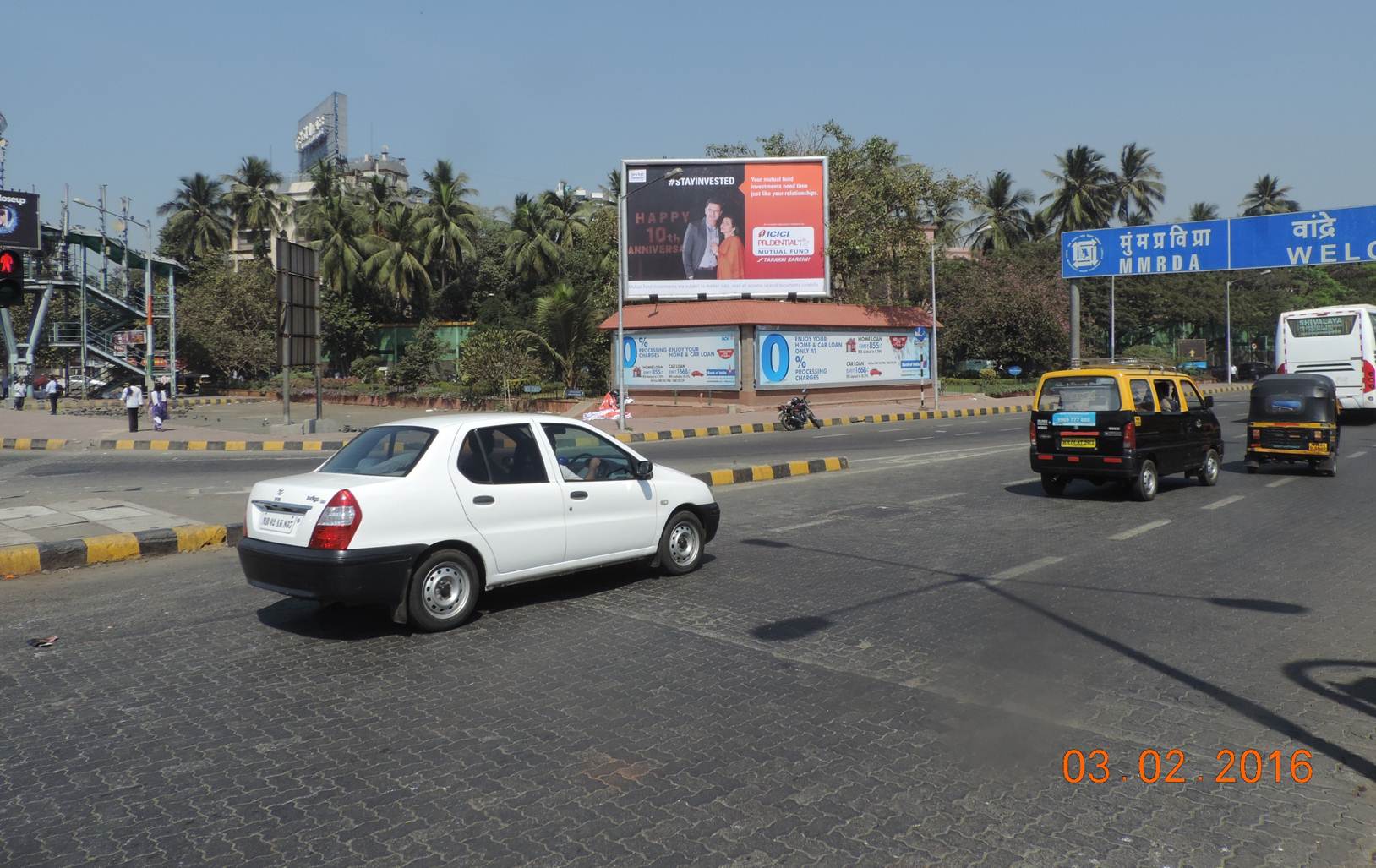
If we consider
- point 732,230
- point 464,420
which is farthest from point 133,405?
point 464,420

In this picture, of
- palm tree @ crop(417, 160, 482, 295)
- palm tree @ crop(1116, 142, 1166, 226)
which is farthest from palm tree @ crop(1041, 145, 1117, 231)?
palm tree @ crop(417, 160, 482, 295)

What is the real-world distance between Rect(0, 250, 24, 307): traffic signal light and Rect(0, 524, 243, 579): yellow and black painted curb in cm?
456

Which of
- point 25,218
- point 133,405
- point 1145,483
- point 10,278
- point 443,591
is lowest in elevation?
point 443,591

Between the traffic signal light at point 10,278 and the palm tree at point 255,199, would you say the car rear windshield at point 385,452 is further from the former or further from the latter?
the palm tree at point 255,199

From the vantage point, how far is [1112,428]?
42.5 feet

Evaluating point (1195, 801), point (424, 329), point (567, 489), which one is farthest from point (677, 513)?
point (424, 329)

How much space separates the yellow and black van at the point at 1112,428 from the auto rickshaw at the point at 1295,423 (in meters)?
3.13

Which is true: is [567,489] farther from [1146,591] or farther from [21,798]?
[1146,591]

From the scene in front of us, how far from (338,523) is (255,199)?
7103cm

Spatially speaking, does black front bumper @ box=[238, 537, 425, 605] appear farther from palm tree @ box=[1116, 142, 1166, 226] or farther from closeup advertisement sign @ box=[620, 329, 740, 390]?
palm tree @ box=[1116, 142, 1166, 226]

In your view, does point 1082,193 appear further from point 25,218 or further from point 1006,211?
point 25,218

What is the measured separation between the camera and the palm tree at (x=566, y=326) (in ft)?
122

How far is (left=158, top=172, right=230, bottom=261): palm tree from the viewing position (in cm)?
7081

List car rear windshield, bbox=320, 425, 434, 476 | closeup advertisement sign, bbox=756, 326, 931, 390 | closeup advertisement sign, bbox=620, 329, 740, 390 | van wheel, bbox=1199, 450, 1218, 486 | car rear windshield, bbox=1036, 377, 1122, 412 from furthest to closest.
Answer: closeup advertisement sign, bbox=756, 326, 931, 390, closeup advertisement sign, bbox=620, 329, 740, 390, van wheel, bbox=1199, 450, 1218, 486, car rear windshield, bbox=1036, 377, 1122, 412, car rear windshield, bbox=320, 425, 434, 476
